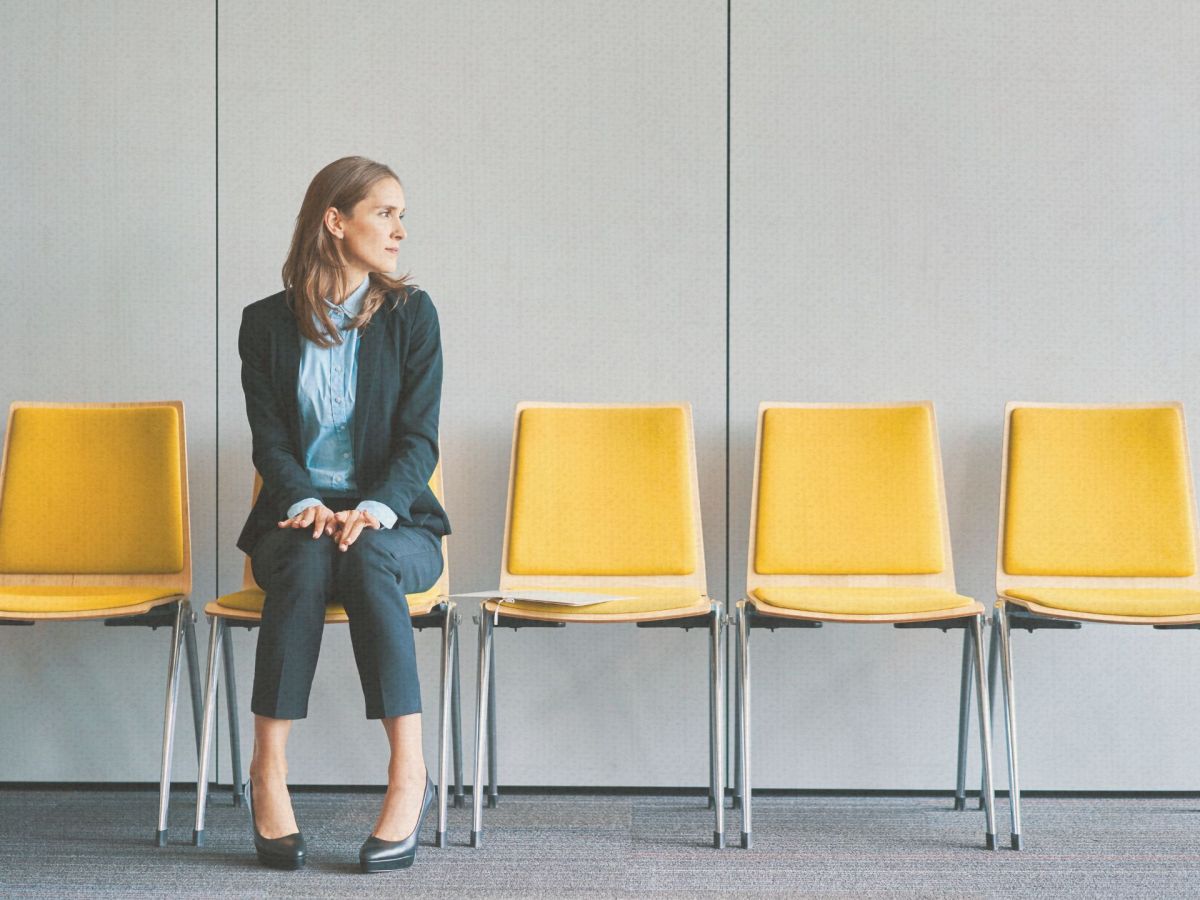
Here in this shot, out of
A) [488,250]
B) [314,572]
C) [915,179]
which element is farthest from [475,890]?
[915,179]

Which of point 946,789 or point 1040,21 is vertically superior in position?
point 1040,21

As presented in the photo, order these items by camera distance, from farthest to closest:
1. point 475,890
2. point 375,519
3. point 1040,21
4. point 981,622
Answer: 1. point 1040,21
2. point 981,622
3. point 375,519
4. point 475,890

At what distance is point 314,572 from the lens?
6.91ft

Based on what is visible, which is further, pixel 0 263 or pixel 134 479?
pixel 0 263

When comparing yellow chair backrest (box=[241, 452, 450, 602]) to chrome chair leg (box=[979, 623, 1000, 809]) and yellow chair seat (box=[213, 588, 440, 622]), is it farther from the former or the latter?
chrome chair leg (box=[979, 623, 1000, 809])

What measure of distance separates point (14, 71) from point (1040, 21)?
8.97ft

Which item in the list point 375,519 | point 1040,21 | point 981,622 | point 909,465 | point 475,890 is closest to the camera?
point 475,890

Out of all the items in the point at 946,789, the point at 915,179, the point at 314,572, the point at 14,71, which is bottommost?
the point at 946,789

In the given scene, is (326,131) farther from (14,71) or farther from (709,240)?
(709,240)

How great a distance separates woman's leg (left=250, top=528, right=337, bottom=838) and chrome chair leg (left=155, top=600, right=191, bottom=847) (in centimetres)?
34

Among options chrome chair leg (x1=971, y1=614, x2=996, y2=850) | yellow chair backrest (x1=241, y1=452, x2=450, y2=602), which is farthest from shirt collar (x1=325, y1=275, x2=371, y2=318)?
chrome chair leg (x1=971, y1=614, x2=996, y2=850)

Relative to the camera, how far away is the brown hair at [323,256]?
237 centimetres

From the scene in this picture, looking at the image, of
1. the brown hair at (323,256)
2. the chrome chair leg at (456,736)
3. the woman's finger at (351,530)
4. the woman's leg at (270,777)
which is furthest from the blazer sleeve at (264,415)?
the chrome chair leg at (456,736)

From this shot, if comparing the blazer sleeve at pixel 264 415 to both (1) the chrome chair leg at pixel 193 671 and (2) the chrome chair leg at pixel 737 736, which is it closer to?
(1) the chrome chair leg at pixel 193 671
